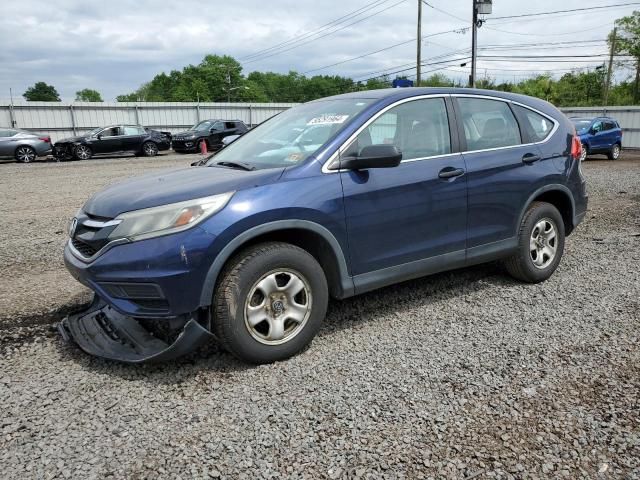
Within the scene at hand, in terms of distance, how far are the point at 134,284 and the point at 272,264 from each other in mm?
817

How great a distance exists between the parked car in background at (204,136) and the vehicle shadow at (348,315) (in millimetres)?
20695

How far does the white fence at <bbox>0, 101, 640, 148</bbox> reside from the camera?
26938mm

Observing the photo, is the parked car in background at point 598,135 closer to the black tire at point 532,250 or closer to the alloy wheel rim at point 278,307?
the black tire at point 532,250

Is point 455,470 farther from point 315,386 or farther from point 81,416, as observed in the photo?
point 81,416

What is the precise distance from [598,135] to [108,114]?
80.8 feet

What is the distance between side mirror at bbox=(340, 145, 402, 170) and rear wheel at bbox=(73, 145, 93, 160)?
21.1 m

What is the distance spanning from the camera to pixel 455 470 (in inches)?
93.4

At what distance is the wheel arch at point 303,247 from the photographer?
3.09 m

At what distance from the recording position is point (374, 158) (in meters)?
3.47

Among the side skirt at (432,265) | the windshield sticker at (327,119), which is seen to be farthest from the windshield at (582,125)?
the windshield sticker at (327,119)

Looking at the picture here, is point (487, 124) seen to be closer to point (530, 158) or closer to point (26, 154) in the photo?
point (530, 158)

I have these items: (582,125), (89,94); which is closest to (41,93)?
(89,94)

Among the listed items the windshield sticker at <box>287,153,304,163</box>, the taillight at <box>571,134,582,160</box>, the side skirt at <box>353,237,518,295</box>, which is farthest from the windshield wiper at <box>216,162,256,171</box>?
the taillight at <box>571,134,582,160</box>

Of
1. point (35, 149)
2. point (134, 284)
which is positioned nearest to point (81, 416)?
point (134, 284)
